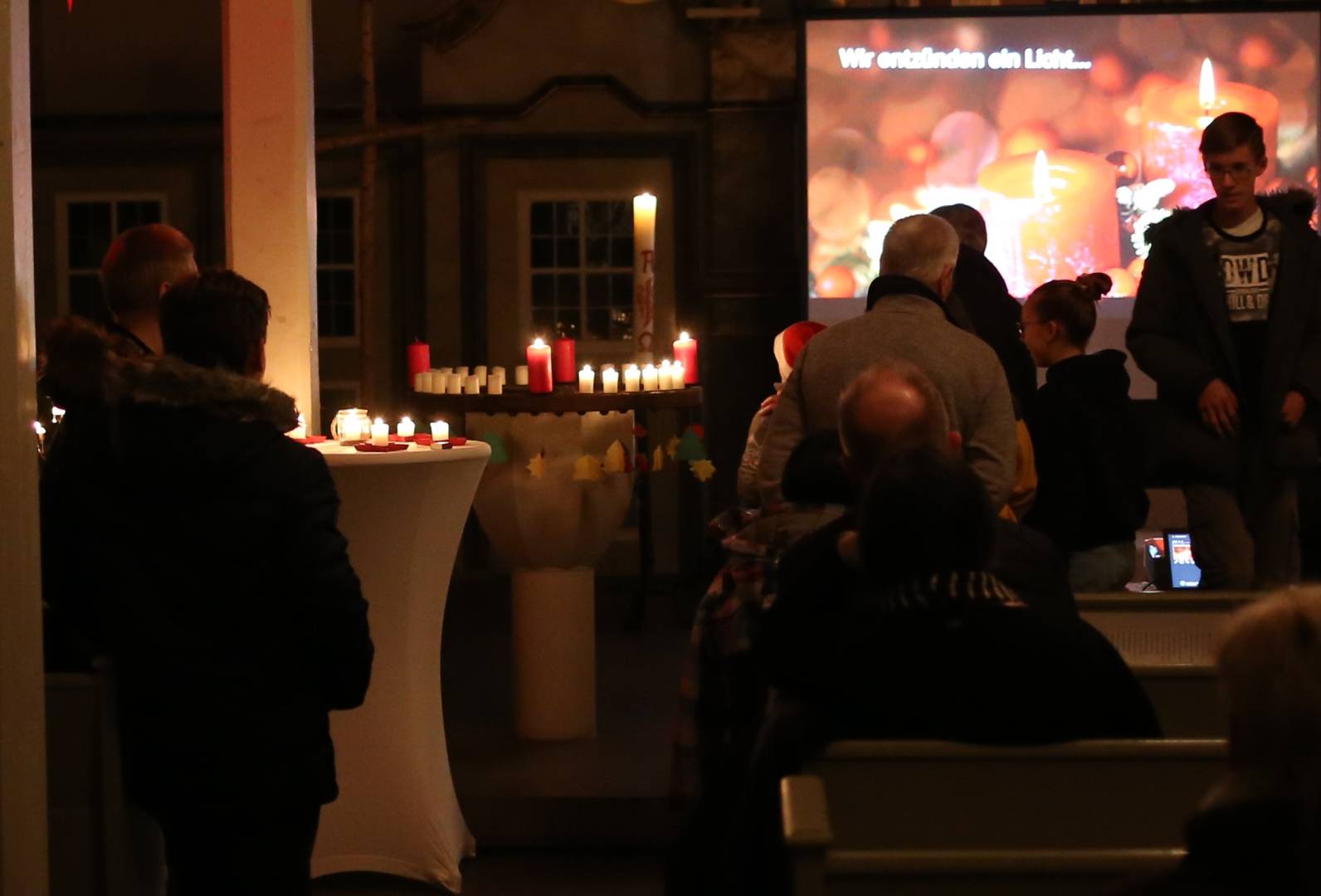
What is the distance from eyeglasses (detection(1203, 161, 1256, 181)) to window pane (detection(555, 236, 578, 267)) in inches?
221

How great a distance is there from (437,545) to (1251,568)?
1950mm

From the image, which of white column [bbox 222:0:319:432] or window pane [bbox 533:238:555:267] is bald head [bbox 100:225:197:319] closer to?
white column [bbox 222:0:319:432]

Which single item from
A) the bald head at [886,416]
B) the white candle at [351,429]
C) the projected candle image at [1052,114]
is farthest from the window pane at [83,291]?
the bald head at [886,416]

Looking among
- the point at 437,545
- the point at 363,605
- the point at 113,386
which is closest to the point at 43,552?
the point at 113,386

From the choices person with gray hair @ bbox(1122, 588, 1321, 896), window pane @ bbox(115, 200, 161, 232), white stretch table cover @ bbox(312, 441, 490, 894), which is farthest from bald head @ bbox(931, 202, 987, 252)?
window pane @ bbox(115, 200, 161, 232)

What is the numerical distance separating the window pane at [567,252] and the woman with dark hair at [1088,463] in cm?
537

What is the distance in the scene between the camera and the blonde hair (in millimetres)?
1402

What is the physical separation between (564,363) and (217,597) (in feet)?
8.02

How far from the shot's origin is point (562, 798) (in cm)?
444

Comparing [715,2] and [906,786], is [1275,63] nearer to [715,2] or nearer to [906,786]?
[715,2]

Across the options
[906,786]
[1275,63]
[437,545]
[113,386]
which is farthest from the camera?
[1275,63]

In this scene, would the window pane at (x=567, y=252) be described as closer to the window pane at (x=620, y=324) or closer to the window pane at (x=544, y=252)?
the window pane at (x=544, y=252)

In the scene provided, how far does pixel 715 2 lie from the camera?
29.5 ft

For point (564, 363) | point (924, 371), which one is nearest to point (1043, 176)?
point (564, 363)
